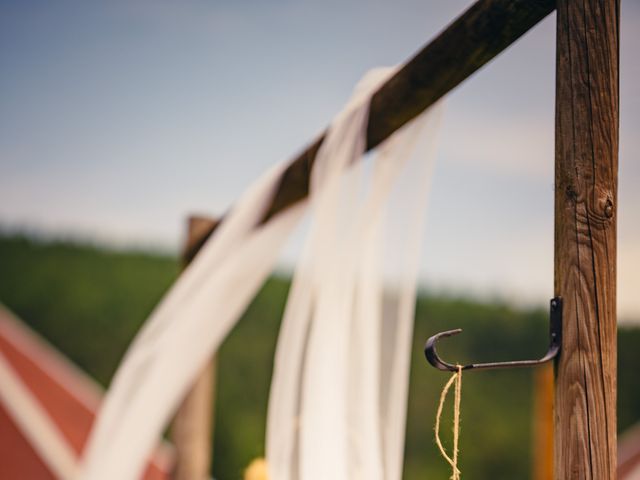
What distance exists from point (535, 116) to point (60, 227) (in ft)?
18.6

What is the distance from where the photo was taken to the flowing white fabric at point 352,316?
91 centimetres

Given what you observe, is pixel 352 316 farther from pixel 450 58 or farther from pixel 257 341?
pixel 257 341

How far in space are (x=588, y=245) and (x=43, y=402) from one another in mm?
4182

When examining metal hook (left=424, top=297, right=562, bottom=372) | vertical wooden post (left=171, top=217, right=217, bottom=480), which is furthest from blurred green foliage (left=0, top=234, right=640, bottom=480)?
metal hook (left=424, top=297, right=562, bottom=372)

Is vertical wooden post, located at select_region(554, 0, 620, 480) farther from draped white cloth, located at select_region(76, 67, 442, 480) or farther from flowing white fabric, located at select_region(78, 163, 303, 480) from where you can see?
flowing white fabric, located at select_region(78, 163, 303, 480)

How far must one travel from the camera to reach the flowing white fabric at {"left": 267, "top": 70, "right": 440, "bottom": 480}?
2.98 feet

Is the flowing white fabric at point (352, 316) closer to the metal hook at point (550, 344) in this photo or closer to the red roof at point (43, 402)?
the metal hook at point (550, 344)

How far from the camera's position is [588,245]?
2.01ft

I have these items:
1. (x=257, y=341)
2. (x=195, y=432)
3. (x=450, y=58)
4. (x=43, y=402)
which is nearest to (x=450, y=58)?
(x=450, y=58)

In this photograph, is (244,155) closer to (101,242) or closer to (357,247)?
(101,242)

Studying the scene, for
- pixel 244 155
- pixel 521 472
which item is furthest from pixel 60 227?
pixel 521 472

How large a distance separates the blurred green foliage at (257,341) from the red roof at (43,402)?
0.17m

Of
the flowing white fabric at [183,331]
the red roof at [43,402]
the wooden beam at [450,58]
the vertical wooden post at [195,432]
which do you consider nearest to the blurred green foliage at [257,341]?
the red roof at [43,402]

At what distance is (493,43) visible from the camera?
75 centimetres
